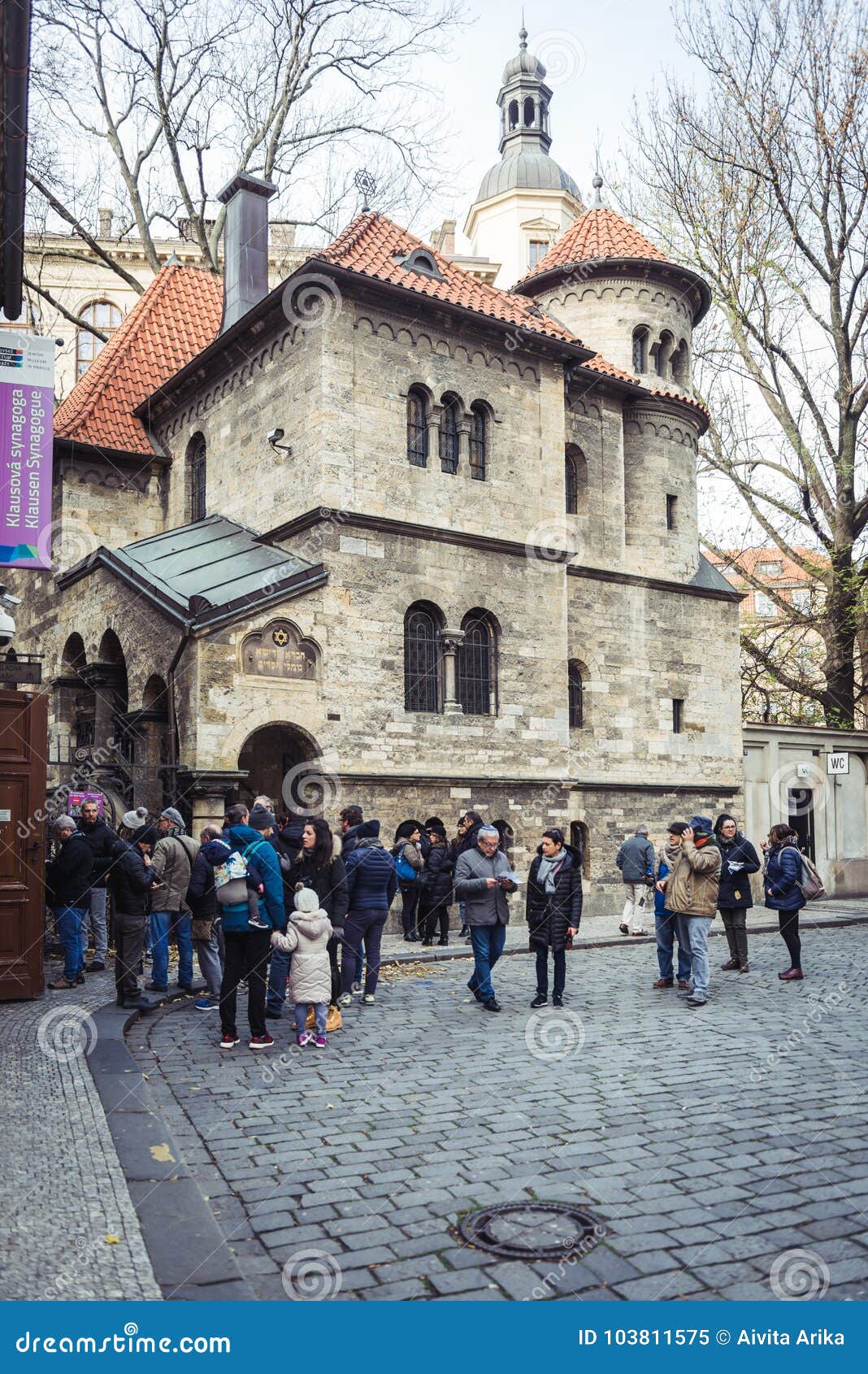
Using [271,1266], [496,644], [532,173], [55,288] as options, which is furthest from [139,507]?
[532,173]

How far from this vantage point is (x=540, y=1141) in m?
6.28

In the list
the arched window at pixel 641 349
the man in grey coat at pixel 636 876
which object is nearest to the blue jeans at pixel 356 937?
the man in grey coat at pixel 636 876

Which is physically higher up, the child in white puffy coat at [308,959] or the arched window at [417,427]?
the arched window at [417,427]

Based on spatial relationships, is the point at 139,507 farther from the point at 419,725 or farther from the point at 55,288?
the point at 55,288

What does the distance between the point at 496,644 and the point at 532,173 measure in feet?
148

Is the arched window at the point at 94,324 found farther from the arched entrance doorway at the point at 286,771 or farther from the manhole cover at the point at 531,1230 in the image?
the manhole cover at the point at 531,1230

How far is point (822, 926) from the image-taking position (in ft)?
64.0

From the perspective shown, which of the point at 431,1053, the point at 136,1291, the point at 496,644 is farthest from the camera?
the point at 496,644

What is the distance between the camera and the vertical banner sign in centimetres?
1030

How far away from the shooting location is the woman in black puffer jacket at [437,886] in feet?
52.1

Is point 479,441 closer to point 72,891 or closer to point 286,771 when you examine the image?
point 286,771

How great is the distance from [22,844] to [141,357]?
17.9 m

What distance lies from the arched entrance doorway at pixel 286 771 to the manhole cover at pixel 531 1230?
12.5 m

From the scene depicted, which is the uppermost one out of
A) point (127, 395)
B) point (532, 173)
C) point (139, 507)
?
point (532, 173)
